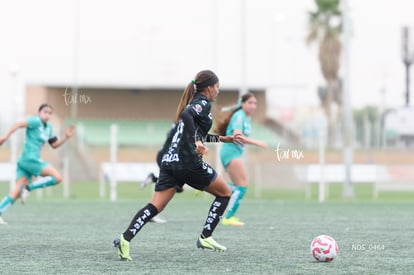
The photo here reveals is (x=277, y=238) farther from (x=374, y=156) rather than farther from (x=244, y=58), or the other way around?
(x=374, y=156)

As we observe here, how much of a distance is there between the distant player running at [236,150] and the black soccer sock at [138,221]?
486 centimetres

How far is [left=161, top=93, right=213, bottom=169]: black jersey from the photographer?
9.55m

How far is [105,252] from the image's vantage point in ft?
33.6

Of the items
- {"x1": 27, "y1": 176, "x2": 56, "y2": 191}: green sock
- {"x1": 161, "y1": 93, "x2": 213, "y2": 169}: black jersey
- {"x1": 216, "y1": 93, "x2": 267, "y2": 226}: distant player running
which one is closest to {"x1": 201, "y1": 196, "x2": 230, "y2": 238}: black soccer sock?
{"x1": 161, "y1": 93, "x2": 213, "y2": 169}: black jersey

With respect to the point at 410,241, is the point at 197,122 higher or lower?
higher

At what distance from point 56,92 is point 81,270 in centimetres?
4405

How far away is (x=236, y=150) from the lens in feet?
50.1

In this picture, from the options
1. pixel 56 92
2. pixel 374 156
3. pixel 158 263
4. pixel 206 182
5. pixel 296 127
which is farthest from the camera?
pixel 56 92

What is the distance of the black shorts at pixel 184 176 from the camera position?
9781mm

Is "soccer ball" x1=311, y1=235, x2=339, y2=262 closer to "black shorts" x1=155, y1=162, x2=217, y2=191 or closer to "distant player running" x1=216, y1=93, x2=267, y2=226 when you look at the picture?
"black shorts" x1=155, y1=162, x2=217, y2=191

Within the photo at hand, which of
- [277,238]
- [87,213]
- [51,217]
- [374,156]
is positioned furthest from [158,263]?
[374,156]

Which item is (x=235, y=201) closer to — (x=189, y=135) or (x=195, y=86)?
(x=195, y=86)

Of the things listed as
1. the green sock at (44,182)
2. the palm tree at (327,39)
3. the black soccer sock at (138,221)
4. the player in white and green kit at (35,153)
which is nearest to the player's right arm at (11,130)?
the player in white and green kit at (35,153)

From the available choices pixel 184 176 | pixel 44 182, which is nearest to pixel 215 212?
pixel 184 176
